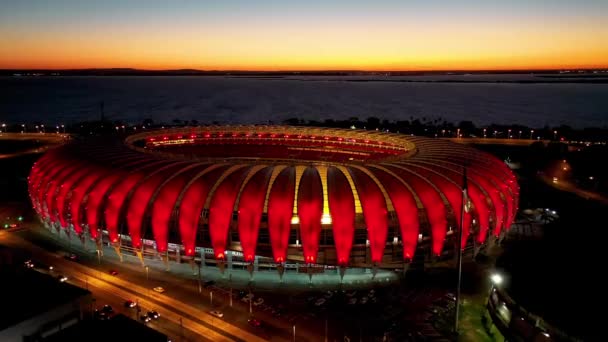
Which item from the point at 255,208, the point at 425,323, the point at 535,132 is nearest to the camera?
the point at 425,323

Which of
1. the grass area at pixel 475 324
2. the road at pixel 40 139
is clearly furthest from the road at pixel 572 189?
the road at pixel 40 139

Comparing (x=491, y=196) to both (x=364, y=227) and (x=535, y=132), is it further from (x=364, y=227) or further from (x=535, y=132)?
(x=535, y=132)

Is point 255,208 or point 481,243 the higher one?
point 255,208

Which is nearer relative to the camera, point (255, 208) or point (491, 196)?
point (255, 208)

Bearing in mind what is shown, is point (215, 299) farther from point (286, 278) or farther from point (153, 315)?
point (286, 278)

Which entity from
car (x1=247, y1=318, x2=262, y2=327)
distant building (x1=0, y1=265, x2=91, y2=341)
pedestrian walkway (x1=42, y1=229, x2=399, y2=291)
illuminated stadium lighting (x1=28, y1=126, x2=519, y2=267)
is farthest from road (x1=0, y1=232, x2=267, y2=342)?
distant building (x1=0, y1=265, x2=91, y2=341)

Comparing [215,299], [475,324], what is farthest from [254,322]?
[475,324]

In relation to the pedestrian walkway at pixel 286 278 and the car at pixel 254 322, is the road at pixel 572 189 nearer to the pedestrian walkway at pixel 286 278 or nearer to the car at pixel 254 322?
the pedestrian walkway at pixel 286 278

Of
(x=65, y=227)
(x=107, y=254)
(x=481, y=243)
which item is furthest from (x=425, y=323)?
(x=65, y=227)
